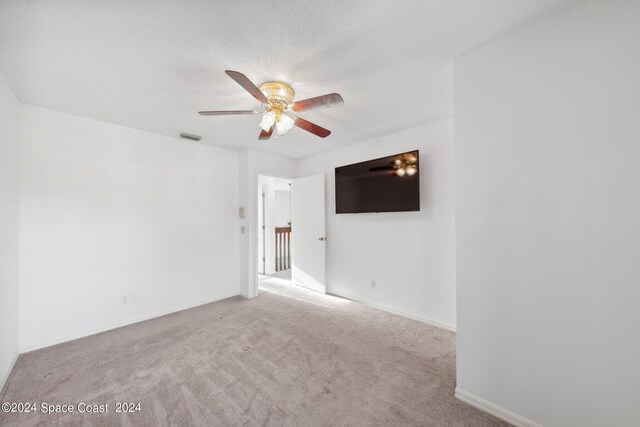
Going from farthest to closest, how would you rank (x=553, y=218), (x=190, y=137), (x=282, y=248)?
(x=282, y=248), (x=190, y=137), (x=553, y=218)

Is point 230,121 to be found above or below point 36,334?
above

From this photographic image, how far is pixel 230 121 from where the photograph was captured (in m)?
2.82

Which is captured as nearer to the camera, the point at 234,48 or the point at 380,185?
the point at 234,48

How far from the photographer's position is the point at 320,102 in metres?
1.78

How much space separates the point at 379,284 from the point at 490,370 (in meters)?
1.91

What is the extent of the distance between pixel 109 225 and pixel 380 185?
349 cm

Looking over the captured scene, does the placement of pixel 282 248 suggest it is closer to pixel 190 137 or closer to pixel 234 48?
pixel 190 137

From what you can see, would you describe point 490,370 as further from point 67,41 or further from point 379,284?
point 67,41

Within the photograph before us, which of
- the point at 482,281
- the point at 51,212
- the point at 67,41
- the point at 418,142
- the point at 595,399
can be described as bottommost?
the point at 595,399

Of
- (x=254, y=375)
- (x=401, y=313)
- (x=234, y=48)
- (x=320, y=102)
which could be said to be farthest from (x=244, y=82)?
(x=401, y=313)

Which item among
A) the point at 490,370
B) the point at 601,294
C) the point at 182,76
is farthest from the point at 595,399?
the point at 182,76

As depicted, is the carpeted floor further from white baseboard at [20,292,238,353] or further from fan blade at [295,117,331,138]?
fan blade at [295,117,331,138]

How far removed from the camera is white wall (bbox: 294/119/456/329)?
2877 mm

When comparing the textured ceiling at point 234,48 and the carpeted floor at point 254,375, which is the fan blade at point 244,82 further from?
the carpeted floor at point 254,375
